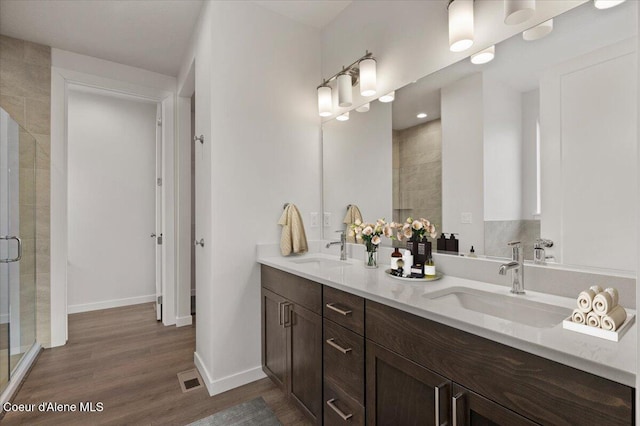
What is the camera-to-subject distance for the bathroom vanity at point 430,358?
2.31 ft

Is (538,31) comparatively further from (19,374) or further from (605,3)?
(19,374)

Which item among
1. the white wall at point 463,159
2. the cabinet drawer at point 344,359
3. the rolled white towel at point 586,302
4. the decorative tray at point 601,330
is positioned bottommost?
the cabinet drawer at point 344,359

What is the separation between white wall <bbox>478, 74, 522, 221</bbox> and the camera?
1342 millimetres

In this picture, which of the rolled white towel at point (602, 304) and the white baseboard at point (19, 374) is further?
the white baseboard at point (19, 374)

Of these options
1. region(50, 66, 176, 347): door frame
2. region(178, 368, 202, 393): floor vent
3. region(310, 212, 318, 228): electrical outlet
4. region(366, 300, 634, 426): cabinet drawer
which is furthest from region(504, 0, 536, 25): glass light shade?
region(50, 66, 176, 347): door frame

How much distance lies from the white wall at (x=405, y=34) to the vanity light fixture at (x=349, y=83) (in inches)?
2.5

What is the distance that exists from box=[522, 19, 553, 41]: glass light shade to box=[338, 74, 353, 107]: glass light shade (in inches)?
44.1

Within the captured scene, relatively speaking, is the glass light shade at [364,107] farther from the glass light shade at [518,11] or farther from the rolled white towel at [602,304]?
the rolled white towel at [602,304]

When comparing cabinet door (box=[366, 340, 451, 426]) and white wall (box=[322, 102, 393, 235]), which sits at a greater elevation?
white wall (box=[322, 102, 393, 235])

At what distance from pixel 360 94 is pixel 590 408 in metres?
2.01

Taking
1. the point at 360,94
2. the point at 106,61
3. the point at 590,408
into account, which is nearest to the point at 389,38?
the point at 360,94

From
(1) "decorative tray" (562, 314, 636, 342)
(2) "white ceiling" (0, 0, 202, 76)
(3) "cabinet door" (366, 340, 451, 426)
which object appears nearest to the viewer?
(1) "decorative tray" (562, 314, 636, 342)

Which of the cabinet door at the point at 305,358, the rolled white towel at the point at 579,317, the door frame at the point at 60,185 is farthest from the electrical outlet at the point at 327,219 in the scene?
the door frame at the point at 60,185

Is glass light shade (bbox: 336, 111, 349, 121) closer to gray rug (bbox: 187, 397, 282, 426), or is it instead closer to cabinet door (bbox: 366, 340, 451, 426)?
cabinet door (bbox: 366, 340, 451, 426)
